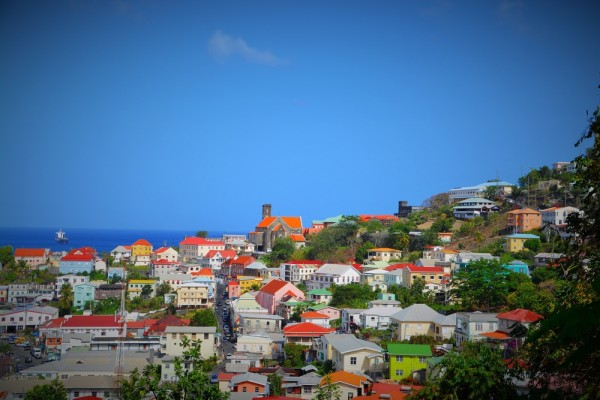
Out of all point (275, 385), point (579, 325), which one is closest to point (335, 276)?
point (275, 385)

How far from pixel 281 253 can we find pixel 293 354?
1041 inches

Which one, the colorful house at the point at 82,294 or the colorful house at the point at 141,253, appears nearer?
the colorful house at the point at 82,294

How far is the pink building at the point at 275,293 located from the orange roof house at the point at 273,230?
68.3 feet

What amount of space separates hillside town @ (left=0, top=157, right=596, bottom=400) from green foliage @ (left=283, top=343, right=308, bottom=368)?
92 millimetres

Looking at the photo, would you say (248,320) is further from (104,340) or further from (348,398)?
(348,398)

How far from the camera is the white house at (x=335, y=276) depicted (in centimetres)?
4078

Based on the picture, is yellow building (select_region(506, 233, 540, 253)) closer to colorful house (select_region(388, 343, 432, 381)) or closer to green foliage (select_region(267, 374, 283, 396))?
colorful house (select_region(388, 343, 432, 381))

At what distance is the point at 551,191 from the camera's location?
50531mm

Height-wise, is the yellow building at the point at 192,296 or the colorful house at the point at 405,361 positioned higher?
the yellow building at the point at 192,296

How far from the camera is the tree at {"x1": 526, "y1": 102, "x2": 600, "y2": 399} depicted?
17.7ft

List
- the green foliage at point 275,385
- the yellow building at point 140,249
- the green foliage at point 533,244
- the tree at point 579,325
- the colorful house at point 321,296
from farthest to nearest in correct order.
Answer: the yellow building at point 140,249 → the green foliage at point 533,244 → the colorful house at point 321,296 → the green foliage at point 275,385 → the tree at point 579,325

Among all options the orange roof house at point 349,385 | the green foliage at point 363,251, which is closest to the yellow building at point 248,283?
the green foliage at point 363,251

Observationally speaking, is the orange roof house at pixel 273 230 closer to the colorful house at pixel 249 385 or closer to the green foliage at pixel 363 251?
the green foliage at pixel 363 251

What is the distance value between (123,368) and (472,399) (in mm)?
17047
